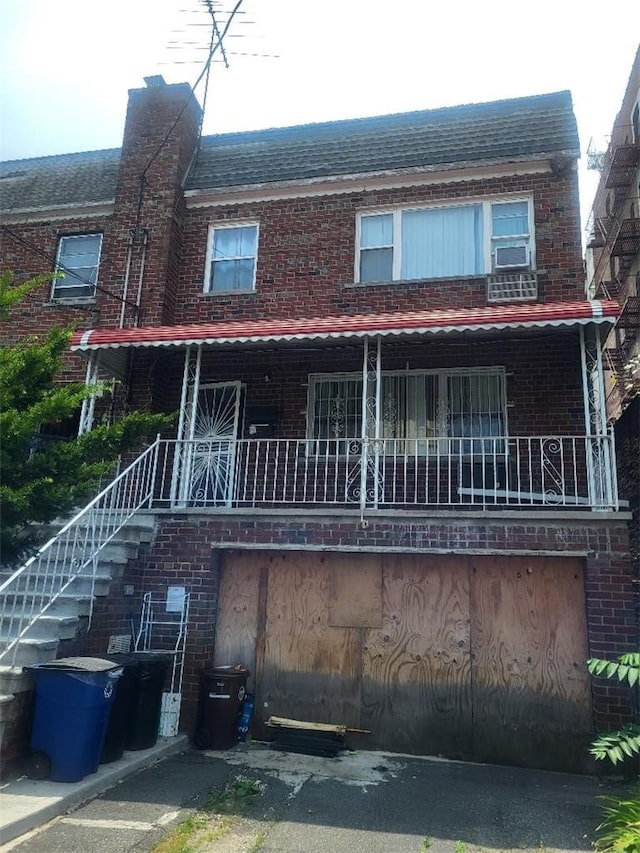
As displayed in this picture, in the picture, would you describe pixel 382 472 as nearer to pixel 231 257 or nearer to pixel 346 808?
pixel 346 808

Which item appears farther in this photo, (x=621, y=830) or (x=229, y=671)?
(x=229, y=671)

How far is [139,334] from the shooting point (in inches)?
350

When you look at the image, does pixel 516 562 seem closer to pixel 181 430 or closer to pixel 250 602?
pixel 250 602

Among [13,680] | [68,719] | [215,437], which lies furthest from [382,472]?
[13,680]

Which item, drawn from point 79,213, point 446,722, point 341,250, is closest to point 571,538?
point 446,722

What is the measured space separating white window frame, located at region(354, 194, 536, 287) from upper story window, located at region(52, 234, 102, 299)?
454 centimetres

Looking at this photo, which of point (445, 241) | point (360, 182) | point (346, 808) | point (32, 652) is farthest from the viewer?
point (360, 182)

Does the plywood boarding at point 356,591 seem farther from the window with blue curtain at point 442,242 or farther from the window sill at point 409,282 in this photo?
the window with blue curtain at point 442,242

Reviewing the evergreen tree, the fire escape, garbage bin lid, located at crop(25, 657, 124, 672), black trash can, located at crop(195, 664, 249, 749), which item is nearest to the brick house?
black trash can, located at crop(195, 664, 249, 749)

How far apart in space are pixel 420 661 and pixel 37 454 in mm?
4647

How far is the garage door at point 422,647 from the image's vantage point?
22.9 ft

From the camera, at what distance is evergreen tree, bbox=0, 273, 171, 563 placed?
5.61m

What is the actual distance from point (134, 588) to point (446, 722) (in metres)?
3.85

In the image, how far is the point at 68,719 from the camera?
532cm
